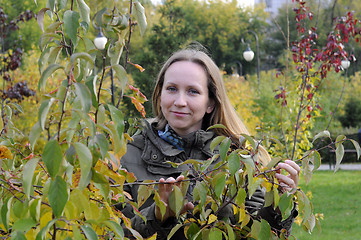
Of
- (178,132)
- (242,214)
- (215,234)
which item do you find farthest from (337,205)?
(215,234)

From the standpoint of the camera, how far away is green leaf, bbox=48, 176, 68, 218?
1.01 metres

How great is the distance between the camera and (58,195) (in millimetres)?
1020

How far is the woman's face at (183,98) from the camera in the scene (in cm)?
236

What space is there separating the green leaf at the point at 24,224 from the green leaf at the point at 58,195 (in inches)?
3.7

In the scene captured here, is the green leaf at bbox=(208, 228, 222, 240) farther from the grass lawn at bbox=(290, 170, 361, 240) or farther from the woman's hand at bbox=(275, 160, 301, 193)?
the grass lawn at bbox=(290, 170, 361, 240)

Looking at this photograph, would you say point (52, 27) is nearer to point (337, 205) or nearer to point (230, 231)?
point (230, 231)

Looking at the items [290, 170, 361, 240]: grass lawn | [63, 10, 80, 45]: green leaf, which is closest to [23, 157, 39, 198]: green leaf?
[63, 10, 80, 45]: green leaf

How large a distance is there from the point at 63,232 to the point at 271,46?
167 feet

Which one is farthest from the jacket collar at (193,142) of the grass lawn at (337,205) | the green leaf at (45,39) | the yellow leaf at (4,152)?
the grass lawn at (337,205)

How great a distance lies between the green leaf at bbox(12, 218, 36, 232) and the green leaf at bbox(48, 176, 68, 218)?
0.09m

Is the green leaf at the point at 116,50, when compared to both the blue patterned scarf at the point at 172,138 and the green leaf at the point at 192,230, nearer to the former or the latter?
the green leaf at the point at 192,230

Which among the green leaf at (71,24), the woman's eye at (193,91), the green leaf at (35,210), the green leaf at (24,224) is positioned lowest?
the green leaf at (24,224)

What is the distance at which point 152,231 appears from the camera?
6.29ft

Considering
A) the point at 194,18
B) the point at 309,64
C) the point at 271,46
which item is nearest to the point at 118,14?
the point at 309,64
